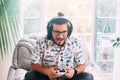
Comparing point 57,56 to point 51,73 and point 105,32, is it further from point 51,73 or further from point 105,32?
point 105,32

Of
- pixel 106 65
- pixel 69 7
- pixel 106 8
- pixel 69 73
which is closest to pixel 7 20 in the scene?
pixel 69 73

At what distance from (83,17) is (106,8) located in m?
0.34

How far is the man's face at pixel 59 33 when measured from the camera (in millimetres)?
1611

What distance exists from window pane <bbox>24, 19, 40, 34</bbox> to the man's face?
1434mm

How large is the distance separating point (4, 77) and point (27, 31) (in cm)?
82

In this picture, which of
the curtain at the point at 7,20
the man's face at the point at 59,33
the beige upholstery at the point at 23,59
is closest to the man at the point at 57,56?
the man's face at the point at 59,33

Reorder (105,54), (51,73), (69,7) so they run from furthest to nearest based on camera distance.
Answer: (105,54), (69,7), (51,73)

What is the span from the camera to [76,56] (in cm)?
167

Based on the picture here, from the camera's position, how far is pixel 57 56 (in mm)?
1638

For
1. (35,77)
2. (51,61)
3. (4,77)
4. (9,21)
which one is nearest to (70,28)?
(51,61)

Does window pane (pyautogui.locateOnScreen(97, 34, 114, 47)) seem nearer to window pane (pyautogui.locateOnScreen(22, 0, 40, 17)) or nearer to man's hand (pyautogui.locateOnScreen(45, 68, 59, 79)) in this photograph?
window pane (pyautogui.locateOnScreen(22, 0, 40, 17))

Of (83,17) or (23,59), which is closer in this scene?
(23,59)

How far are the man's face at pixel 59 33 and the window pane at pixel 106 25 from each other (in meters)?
1.48

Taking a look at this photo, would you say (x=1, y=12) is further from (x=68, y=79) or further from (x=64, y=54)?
(x=68, y=79)
